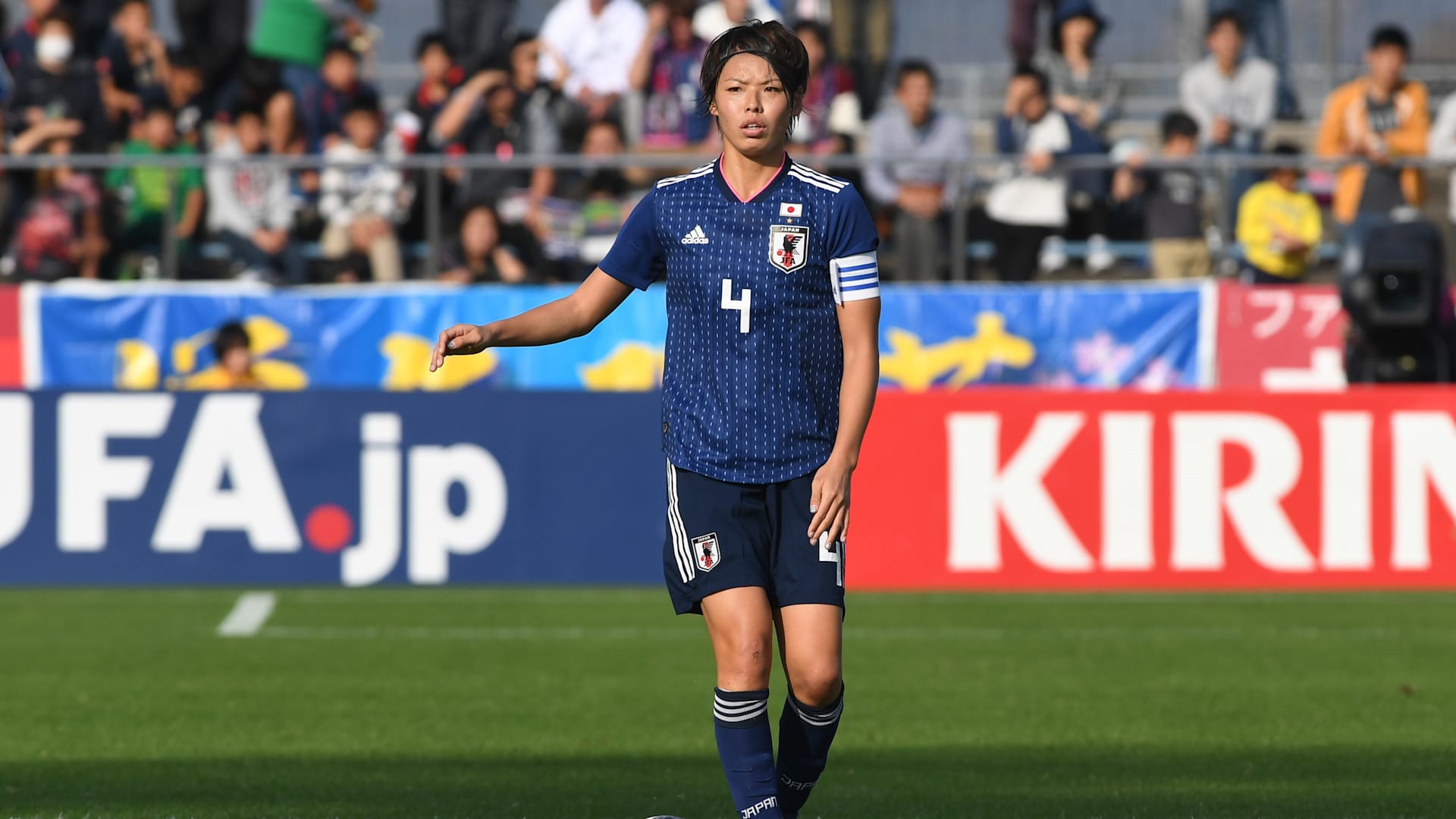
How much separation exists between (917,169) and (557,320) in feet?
36.1

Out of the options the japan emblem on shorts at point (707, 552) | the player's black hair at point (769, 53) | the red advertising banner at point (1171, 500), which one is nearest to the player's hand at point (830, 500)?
the japan emblem on shorts at point (707, 552)

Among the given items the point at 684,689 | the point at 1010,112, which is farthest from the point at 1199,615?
the point at 1010,112

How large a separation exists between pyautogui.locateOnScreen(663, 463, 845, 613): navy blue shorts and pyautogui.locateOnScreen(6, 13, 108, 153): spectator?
1241 cm

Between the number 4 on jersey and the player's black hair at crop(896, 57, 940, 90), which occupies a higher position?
the player's black hair at crop(896, 57, 940, 90)

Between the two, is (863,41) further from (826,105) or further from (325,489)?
(325,489)

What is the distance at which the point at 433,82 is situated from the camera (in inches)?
674

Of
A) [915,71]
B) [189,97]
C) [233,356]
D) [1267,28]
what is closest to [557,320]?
[233,356]

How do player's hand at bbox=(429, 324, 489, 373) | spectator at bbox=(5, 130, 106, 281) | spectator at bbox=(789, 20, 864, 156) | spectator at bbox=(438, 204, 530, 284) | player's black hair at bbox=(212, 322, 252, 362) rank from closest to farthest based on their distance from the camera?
player's hand at bbox=(429, 324, 489, 373) < player's black hair at bbox=(212, 322, 252, 362) < spectator at bbox=(5, 130, 106, 281) < spectator at bbox=(438, 204, 530, 284) < spectator at bbox=(789, 20, 864, 156)

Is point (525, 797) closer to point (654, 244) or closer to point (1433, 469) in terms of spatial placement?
point (654, 244)

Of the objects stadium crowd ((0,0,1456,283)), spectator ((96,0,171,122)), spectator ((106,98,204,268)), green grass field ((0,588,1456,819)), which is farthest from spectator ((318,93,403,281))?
green grass field ((0,588,1456,819))

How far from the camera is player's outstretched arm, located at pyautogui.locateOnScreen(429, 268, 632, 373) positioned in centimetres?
498

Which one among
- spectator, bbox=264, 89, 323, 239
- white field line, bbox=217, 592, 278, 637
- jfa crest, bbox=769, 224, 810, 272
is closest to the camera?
jfa crest, bbox=769, 224, 810, 272

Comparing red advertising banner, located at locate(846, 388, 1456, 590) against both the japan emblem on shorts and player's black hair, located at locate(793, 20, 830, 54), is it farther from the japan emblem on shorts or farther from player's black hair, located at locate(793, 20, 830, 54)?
the japan emblem on shorts

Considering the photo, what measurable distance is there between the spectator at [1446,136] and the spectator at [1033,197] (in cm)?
262
